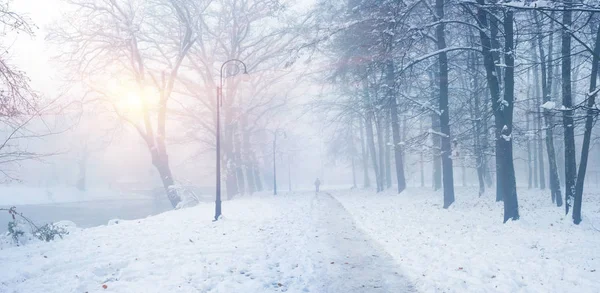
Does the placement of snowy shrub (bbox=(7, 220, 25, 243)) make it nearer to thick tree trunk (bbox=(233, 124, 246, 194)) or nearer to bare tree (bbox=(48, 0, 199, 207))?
bare tree (bbox=(48, 0, 199, 207))

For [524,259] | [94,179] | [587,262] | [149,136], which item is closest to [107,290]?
[524,259]

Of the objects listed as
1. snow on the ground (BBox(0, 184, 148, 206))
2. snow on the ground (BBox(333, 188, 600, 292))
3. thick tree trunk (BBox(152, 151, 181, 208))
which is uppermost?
thick tree trunk (BBox(152, 151, 181, 208))

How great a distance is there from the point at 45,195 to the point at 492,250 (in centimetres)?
5157

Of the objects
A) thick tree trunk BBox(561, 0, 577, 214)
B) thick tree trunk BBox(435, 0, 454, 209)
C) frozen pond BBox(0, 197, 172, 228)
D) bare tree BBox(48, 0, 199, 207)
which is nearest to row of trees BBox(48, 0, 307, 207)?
bare tree BBox(48, 0, 199, 207)

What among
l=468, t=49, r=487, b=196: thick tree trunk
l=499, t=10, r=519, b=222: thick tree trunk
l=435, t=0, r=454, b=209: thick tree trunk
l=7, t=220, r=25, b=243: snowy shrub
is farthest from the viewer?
l=468, t=49, r=487, b=196: thick tree trunk

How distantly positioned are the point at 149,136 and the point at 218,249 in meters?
14.0

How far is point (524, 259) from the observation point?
7168mm

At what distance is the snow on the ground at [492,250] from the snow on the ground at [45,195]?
4477cm

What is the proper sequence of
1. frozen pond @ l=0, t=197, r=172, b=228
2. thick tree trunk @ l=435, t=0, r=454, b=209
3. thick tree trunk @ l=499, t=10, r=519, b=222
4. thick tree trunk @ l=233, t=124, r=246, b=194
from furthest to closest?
1. thick tree trunk @ l=233, t=124, r=246, b=194
2. frozen pond @ l=0, t=197, r=172, b=228
3. thick tree trunk @ l=435, t=0, r=454, b=209
4. thick tree trunk @ l=499, t=10, r=519, b=222

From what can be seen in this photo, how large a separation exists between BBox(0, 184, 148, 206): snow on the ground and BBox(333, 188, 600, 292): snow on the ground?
1763 inches

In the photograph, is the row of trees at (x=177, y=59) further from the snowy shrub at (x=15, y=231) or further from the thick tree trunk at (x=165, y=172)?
the snowy shrub at (x=15, y=231)

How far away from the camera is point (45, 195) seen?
45.4 metres

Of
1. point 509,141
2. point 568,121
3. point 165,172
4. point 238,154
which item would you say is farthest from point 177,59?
point 568,121

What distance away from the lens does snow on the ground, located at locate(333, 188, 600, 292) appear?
604 cm
